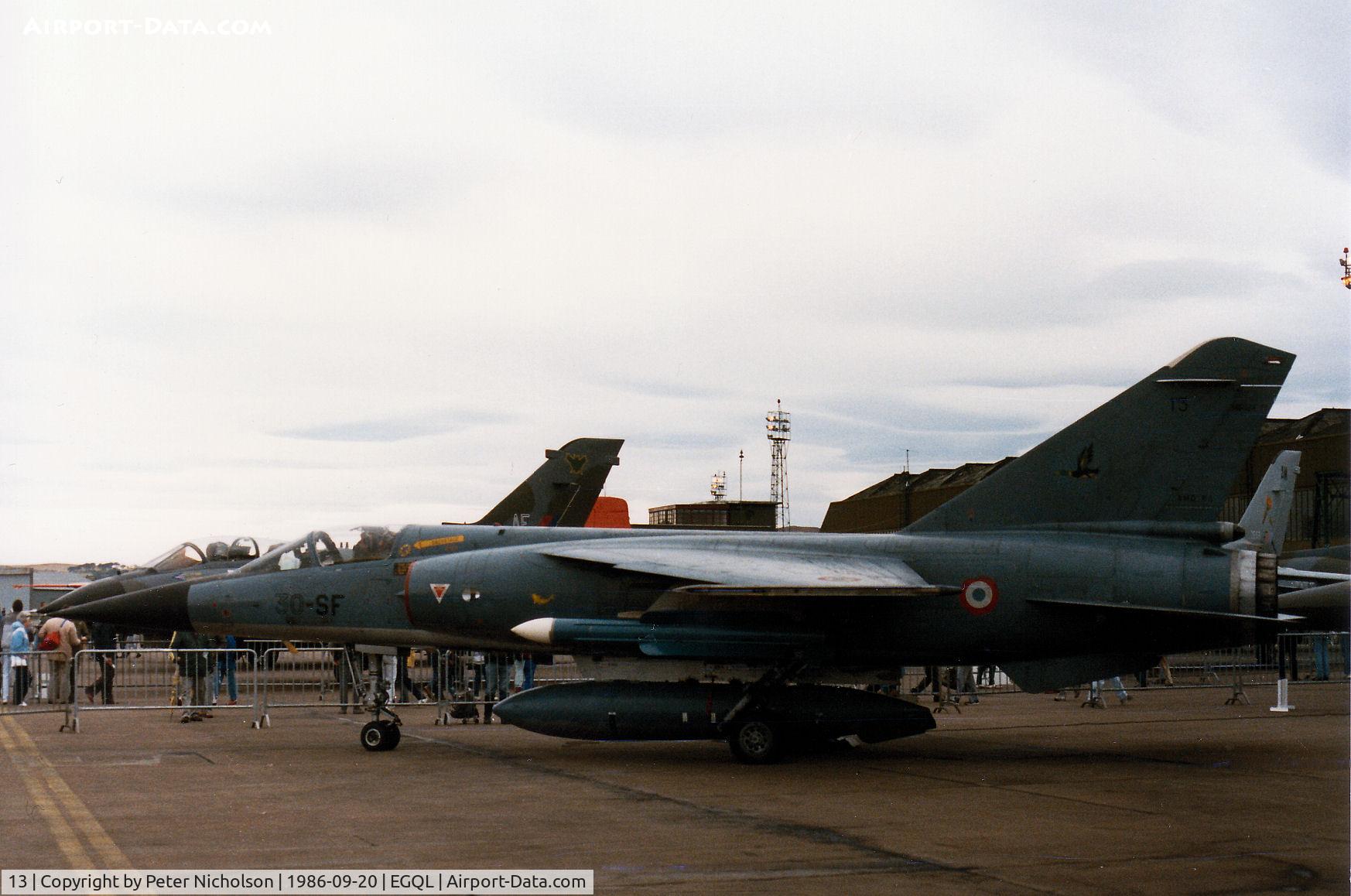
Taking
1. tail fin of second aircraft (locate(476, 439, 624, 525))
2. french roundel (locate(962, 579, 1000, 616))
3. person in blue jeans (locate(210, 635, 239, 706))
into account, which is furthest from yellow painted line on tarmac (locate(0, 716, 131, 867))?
tail fin of second aircraft (locate(476, 439, 624, 525))

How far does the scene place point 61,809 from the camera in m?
9.81

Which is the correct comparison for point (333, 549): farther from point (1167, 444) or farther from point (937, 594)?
point (1167, 444)

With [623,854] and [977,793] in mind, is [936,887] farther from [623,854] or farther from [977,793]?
[977,793]

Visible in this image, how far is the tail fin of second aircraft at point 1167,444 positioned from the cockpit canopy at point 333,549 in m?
7.03

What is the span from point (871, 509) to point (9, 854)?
56639mm

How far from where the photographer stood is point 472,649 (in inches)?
603

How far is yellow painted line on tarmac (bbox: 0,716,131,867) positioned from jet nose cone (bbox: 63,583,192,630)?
1641 mm

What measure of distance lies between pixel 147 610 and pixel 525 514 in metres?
9.56

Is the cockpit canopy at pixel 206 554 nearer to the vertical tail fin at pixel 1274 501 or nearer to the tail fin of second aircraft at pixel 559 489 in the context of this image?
the tail fin of second aircraft at pixel 559 489

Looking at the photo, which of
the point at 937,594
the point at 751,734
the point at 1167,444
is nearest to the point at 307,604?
the point at 751,734

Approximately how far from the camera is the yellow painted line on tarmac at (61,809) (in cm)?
782

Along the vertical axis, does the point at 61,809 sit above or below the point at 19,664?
above

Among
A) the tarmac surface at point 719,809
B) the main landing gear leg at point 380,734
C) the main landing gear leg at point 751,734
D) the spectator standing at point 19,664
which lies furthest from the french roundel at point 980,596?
the spectator standing at point 19,664

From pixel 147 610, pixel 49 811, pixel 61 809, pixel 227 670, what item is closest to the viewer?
pixel 49 811
